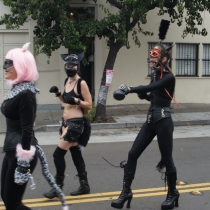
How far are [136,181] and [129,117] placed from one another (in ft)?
21.3

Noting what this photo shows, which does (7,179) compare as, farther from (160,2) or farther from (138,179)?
(160,2)

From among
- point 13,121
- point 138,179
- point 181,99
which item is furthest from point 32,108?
point 181,99

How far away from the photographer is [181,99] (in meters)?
16.0

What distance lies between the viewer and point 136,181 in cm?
620

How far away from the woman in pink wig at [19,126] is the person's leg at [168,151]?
68.0 inches

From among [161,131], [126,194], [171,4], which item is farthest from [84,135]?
[171,4]

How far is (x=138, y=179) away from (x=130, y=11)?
645cm

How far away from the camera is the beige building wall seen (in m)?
Answer: 14.3

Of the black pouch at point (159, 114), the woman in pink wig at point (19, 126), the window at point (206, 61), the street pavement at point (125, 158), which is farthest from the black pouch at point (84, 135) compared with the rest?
the window at point (206, 61)

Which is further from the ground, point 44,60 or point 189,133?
point 44,60

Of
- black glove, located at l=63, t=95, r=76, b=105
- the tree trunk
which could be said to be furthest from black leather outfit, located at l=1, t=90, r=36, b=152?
the tree trunk

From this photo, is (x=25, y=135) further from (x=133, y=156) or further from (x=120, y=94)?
(x=133, y=156)

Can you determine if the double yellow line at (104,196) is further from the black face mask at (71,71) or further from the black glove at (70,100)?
the black face mask at (71,71)

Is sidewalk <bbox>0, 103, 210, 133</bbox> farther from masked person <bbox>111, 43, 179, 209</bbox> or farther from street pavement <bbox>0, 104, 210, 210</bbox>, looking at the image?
masked person <bbox>111, 43, 179, 209</bbox>
